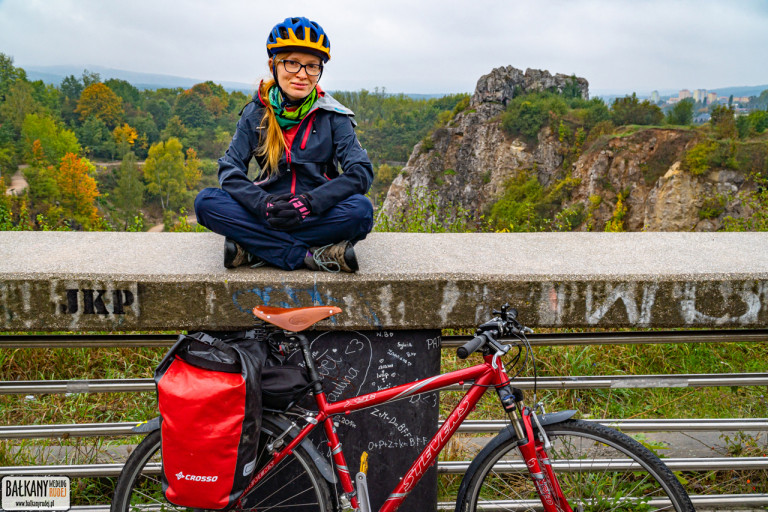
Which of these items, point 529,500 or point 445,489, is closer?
point 529,500

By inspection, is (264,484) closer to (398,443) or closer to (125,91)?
(398,443)

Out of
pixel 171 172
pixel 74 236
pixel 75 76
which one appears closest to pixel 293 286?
pixel 74 236

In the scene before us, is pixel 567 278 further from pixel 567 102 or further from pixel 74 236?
pixel 567 102

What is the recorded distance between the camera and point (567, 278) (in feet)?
8.11

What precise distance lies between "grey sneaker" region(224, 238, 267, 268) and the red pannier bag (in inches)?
18.9

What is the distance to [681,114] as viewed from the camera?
8531cm

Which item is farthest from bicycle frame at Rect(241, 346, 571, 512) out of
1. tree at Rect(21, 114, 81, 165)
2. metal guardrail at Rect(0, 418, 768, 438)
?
tree at Rect(21, 114, 81, 165)

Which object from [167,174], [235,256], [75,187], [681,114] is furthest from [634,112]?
[235,256]

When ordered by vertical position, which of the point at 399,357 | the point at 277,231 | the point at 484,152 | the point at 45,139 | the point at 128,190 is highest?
the point at 484,152

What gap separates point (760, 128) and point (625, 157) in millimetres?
14988

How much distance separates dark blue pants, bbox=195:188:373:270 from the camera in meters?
2.50

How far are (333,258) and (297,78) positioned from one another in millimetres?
794

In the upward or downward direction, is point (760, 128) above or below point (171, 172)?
→ above

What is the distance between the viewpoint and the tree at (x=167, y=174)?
283 ft
